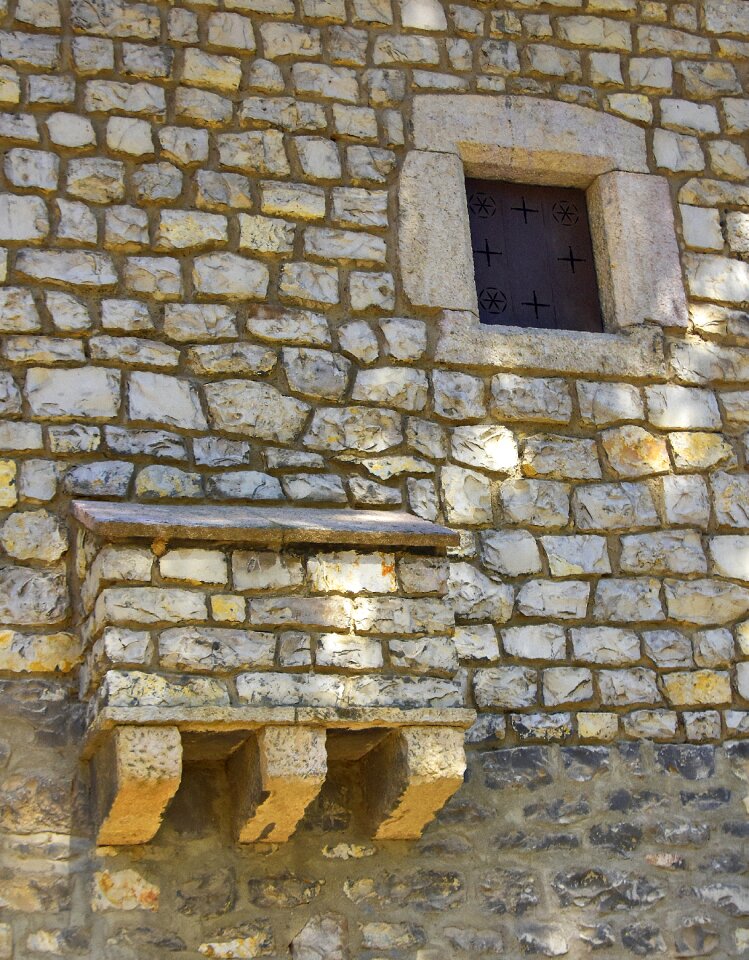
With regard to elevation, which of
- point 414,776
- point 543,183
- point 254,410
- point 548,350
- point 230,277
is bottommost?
point 414,776

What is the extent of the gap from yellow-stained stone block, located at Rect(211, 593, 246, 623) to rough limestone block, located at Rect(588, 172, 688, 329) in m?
1.96

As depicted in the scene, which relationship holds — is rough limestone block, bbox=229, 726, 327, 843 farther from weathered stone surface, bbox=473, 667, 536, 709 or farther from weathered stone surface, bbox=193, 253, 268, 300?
weathered stone surface, bbox=193, 253, 268, 300

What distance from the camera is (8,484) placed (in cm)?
386

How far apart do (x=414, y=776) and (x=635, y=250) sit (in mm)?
2249

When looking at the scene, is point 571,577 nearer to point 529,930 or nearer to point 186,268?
point 529,930

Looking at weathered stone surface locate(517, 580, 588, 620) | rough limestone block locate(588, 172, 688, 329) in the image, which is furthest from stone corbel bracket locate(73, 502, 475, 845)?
rough limestone block locate(588, 172, 688, 329)

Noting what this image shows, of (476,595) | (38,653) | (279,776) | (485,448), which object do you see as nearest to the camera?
(279,776)

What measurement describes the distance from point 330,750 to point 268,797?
1.06 feet

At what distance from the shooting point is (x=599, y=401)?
14.8 ft

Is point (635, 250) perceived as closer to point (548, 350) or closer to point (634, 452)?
point (548, 350)

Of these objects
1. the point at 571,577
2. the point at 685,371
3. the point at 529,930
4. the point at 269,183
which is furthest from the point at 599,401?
the point at 529,930

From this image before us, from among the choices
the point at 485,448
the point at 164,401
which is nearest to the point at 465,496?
the point at 485,448

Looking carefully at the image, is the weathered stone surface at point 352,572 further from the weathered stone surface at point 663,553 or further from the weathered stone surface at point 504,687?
the weathered stone surface at point 663,553

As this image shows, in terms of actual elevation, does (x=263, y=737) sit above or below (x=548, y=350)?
below
